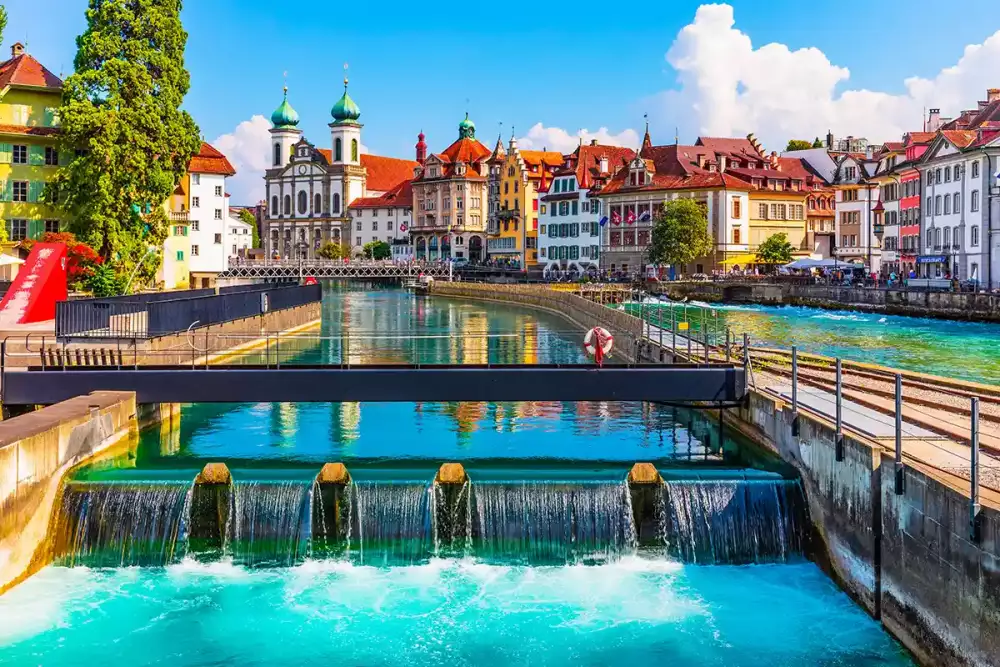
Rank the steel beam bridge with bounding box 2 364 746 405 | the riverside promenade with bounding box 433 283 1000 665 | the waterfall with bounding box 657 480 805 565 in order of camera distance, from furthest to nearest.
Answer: the steel beam bridge with bounding box 2 364 746 405
the waterfall with bounding box 657 480 805 565
the riverside promenade with bounding box 433 283 1000 665

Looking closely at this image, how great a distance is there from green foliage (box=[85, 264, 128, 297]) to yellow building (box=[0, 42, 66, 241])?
6430 millimetres

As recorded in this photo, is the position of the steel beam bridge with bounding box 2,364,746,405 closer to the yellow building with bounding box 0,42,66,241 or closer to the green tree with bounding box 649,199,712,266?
the yellow building with bounding box 0,42,66,241

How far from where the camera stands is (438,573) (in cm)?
2131

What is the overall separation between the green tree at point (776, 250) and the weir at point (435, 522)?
97335 mm

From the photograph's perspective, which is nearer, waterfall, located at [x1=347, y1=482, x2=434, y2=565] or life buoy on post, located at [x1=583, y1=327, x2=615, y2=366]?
waterfall, located at [x1=347, y1=482, x2=434, y2=565]

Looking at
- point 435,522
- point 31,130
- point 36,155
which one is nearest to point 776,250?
point 36,155

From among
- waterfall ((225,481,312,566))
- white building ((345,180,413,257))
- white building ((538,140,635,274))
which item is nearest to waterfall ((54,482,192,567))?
waterfall ((225,481,312,566))

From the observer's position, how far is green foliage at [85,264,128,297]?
56750 millimetres

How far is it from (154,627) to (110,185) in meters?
44.5

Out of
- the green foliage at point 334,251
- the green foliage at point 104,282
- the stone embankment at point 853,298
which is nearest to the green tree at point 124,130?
the green foliage at point 104,282

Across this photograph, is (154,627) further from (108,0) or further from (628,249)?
(628,249)

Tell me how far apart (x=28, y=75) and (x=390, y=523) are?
5083 centimetres

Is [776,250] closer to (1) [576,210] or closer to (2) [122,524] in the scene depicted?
(1) [576,210]

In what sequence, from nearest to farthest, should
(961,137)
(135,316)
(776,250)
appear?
(135,316)
(961,137)
(776,250)
